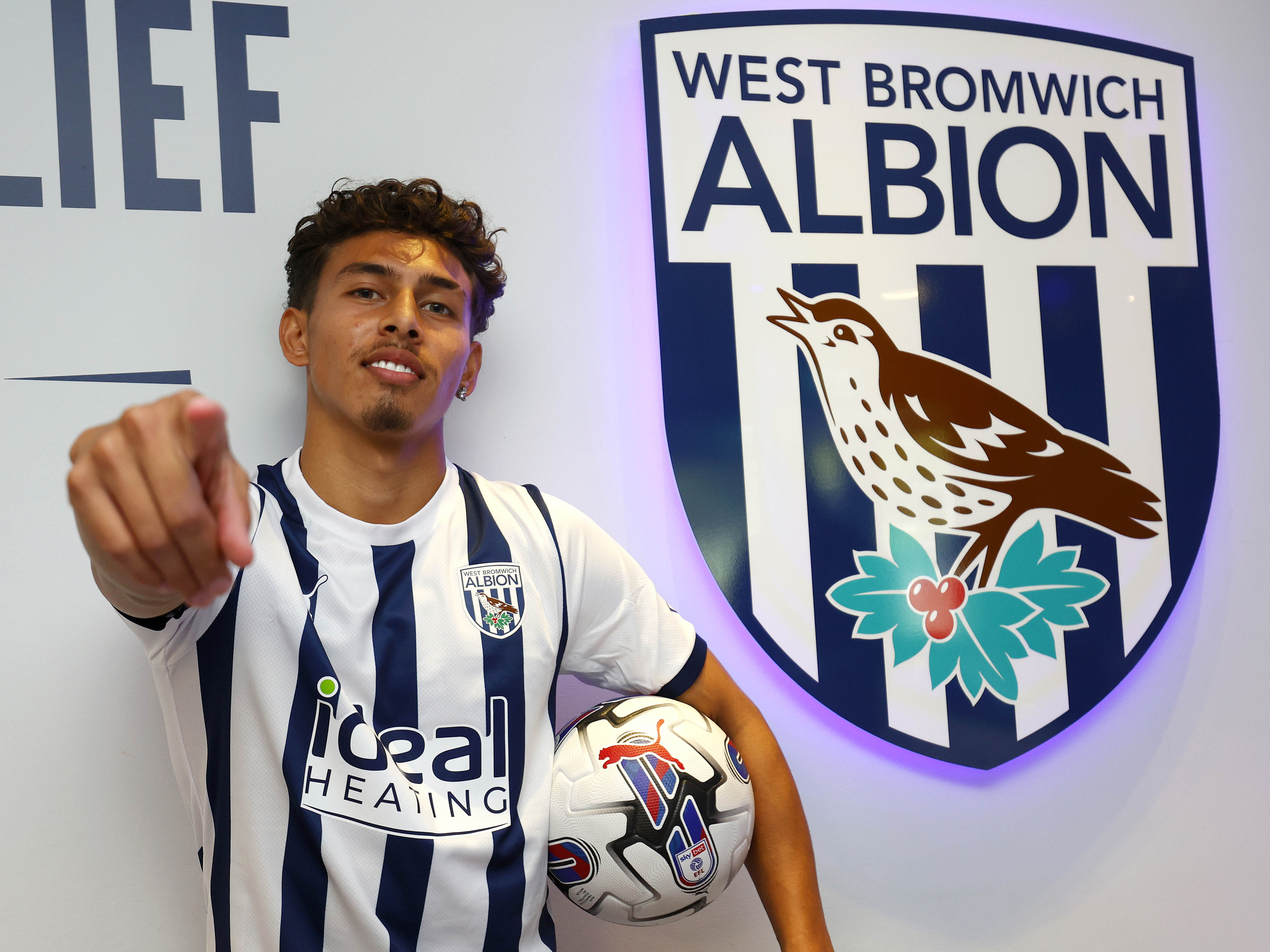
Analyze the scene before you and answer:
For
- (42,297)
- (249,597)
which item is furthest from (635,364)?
(42,297)

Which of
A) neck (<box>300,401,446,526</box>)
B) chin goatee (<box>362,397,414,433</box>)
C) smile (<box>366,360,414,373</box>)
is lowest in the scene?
neck (<box>300,401,446,526</box>)

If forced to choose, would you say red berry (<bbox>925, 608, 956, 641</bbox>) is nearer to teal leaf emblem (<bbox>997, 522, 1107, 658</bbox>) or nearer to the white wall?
teal leaf emblem (<bbox>997, 522, 1107, 658</bbox>)

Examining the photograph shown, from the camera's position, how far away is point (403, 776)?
1.26 meters

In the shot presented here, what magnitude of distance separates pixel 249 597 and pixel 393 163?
86cm

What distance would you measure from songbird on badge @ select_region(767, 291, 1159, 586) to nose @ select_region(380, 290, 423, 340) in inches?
28.6

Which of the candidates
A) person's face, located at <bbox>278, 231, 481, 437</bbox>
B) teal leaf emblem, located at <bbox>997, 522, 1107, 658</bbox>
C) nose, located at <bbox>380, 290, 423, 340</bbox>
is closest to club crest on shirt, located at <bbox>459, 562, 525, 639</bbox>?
person's face, located at <bbox>278, 231, 481, 437</bbox>

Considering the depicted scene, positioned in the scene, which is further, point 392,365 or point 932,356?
point 932,356

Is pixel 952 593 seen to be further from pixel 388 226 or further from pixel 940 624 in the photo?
pixel 388 226

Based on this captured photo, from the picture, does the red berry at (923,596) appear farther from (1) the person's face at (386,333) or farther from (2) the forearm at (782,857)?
(1) the person's face at (386,333)

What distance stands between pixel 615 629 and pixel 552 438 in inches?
16.4

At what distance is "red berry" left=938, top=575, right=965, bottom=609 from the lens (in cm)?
177

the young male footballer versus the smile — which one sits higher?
the smile

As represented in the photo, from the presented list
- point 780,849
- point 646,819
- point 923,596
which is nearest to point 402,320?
point 646,819

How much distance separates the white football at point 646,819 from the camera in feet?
4.09
